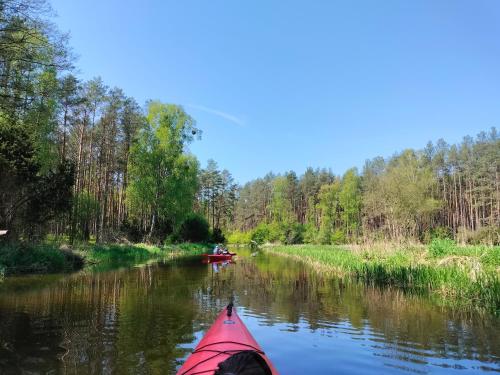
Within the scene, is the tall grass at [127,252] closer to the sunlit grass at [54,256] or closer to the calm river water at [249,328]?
the sunlit grass at [54,256]

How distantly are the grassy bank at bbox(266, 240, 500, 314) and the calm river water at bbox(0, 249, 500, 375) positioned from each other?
3.74 ft

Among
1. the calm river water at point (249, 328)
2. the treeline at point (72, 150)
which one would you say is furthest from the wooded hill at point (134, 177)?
the calm river water at point (249, 328)

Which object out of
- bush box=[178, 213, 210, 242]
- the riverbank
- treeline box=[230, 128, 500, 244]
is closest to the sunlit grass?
the riverbank

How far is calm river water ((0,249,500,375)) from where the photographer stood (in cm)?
600

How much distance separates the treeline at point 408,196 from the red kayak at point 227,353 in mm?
37595

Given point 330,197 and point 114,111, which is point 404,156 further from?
point 114,111

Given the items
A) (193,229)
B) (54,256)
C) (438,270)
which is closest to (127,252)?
(54,256)

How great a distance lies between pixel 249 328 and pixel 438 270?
7976mm

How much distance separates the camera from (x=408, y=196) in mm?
46344

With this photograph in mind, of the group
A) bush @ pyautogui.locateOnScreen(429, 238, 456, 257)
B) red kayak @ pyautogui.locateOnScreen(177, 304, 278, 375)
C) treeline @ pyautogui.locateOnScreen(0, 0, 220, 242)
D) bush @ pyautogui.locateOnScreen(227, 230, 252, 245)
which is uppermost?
treeline @ pyautogui.locateOnScreen(0, 0, 220, 242)

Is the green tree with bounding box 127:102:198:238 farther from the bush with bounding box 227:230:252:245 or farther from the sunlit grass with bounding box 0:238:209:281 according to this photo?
the bush with bounding box 227:230:252:245

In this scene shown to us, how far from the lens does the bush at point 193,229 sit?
154 ft

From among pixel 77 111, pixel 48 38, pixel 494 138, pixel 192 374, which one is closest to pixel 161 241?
pixel 77 111

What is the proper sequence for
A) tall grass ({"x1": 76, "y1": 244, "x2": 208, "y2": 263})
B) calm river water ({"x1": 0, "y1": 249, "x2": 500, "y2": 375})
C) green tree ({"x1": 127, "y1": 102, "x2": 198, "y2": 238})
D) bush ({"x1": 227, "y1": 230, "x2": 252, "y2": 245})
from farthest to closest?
bush ({"x1": 227, "y1": 230, "x2": 252, "y2": 245}) → green tree ({"x1": 127, "y1": 102, "x2": 198, "y2": 238}) → tall grass ({"x1": 76, "y1": 244, "x2": 208, "y2": 263}) → calm river water ({"x1": 0, "y1": 249, "x2": 500, "y2": 375})
